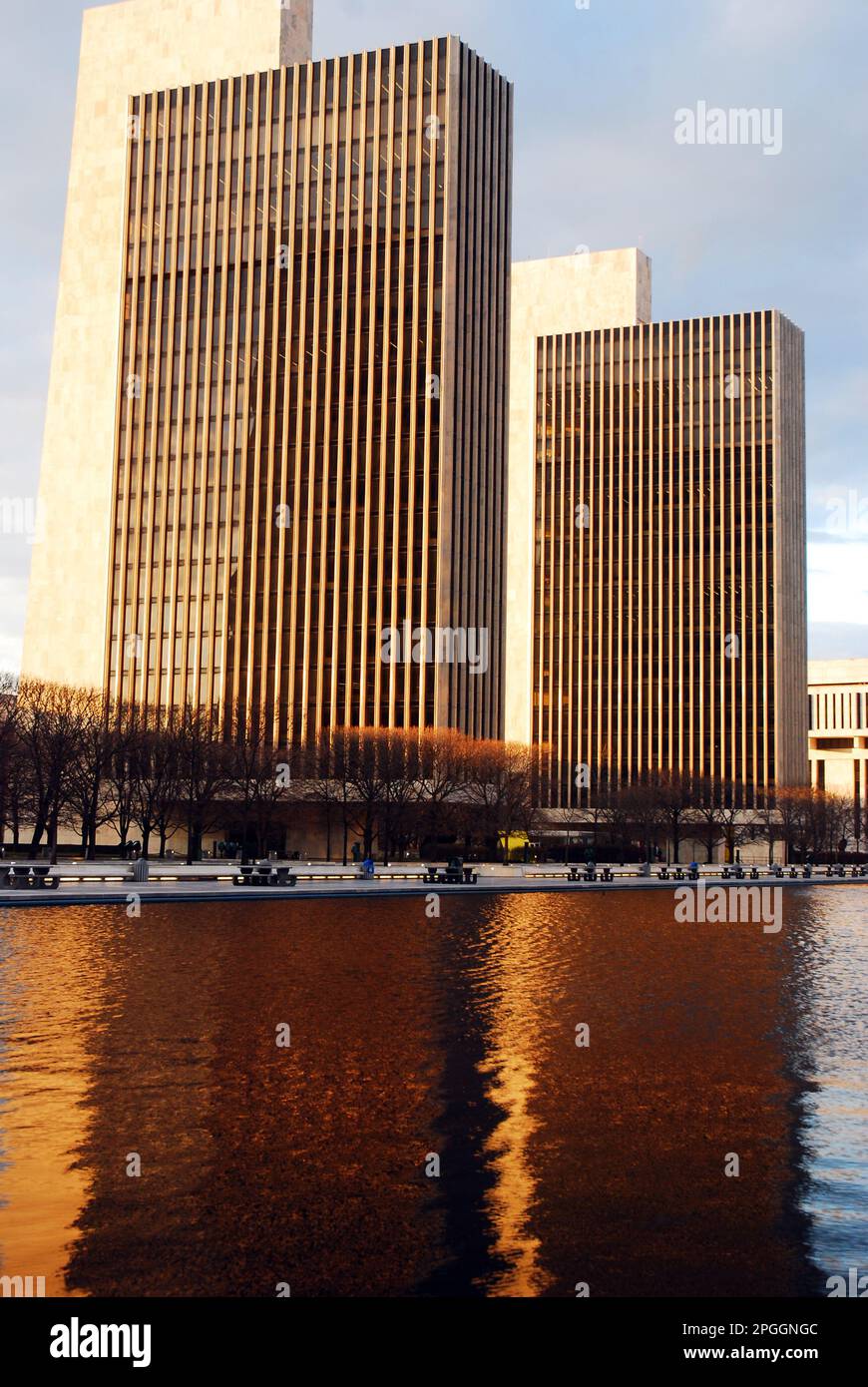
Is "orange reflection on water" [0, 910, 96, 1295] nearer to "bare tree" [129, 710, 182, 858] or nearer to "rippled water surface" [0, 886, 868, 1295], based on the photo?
"rippled water surface" [0, 886, 868, 1295]

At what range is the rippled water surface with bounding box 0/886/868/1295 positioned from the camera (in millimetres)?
9289

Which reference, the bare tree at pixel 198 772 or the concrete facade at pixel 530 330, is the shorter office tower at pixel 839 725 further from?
the bare tree at pixel 198 772

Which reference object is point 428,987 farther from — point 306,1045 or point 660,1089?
point 660,1089

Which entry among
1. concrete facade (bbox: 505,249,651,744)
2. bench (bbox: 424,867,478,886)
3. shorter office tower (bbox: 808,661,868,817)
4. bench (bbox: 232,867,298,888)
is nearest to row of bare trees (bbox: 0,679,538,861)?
bench (bbox: 232,867,298,888)

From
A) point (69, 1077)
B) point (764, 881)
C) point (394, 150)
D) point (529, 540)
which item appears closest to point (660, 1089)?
point (69, 1077)

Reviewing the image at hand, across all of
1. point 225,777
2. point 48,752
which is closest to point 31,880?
point 48,752

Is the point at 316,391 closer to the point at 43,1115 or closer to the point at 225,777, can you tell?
the point at 225,777

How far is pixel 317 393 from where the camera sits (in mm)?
115188

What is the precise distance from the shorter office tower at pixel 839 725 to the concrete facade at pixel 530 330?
1694 inches

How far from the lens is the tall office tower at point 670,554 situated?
15038cm

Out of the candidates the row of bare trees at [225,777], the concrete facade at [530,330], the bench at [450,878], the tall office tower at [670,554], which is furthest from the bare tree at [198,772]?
the concrete facade at [530,330]

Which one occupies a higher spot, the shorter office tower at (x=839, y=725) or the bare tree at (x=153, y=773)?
the shorter office tower at (x=839, y=725)

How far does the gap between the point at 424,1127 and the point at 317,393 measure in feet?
349
